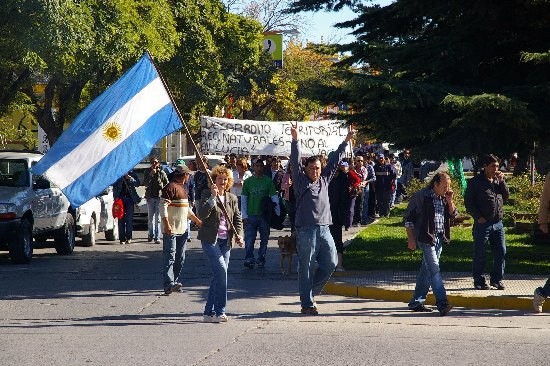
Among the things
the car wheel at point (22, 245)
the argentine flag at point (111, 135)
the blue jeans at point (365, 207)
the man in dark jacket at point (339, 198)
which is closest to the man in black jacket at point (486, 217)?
the man in dark jacket at point (339, 198)

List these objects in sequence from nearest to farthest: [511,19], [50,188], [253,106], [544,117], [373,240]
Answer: [544,117] → [511,19] → [50,188] → [373,240] → [253,106]

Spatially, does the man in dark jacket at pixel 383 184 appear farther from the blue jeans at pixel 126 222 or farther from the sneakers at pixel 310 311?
the sneakers at pixel 310 311

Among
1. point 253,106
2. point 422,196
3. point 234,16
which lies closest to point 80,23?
point 422,196

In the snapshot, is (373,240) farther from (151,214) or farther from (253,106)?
(253,106)

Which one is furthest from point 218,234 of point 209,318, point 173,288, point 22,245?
point 22,245

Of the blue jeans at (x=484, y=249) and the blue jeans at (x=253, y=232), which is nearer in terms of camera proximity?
the blue jeans at (x=484, y=249)

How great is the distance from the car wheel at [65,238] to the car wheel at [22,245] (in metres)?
1.71

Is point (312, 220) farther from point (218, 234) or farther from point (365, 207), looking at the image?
point (365, 207)

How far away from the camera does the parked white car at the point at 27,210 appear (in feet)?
61.3

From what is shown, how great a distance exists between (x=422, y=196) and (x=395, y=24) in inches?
270

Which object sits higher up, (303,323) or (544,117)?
(544,117)

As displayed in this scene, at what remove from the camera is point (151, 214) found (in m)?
23.5

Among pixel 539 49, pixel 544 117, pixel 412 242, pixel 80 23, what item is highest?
pixel 80 23

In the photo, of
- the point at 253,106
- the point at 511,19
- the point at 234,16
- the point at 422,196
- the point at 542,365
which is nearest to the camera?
the point at 542,365
